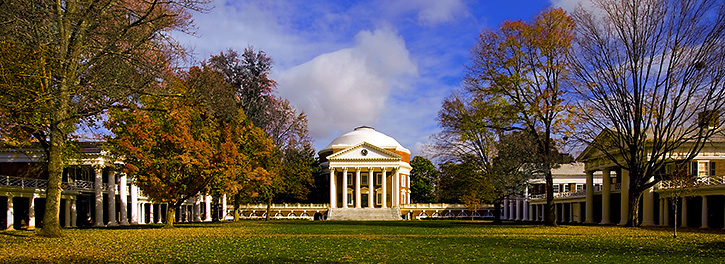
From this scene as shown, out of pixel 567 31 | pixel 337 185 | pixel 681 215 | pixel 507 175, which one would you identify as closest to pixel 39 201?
pixel 507 175

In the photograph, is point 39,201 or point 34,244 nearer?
point 34,244

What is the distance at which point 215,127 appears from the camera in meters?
41.6

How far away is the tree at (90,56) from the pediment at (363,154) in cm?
7376

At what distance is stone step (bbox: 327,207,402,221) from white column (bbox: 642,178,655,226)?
4195 cm

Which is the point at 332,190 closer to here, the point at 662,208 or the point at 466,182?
the point at 466,182

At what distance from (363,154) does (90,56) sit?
75.5m

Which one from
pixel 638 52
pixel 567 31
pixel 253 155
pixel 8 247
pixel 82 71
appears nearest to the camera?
pixel 8 247

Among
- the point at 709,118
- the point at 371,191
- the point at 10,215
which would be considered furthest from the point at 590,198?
the point at 371,191

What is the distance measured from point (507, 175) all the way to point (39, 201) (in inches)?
1374

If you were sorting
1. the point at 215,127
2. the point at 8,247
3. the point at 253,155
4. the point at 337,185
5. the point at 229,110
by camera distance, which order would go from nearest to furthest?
the point at 8,247 → the point at 215,127 → the point at 229,110 → the point at 253,155 → the point at 337,185

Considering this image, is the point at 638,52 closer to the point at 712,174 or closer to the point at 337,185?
the point at 712,174

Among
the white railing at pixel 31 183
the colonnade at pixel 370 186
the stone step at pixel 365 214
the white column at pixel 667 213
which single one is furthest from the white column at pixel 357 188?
the white column at pixel 667 213

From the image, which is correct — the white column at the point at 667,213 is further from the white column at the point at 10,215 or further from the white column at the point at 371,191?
the white column at the point at 371,191

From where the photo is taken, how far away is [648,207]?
4406 centimetres
